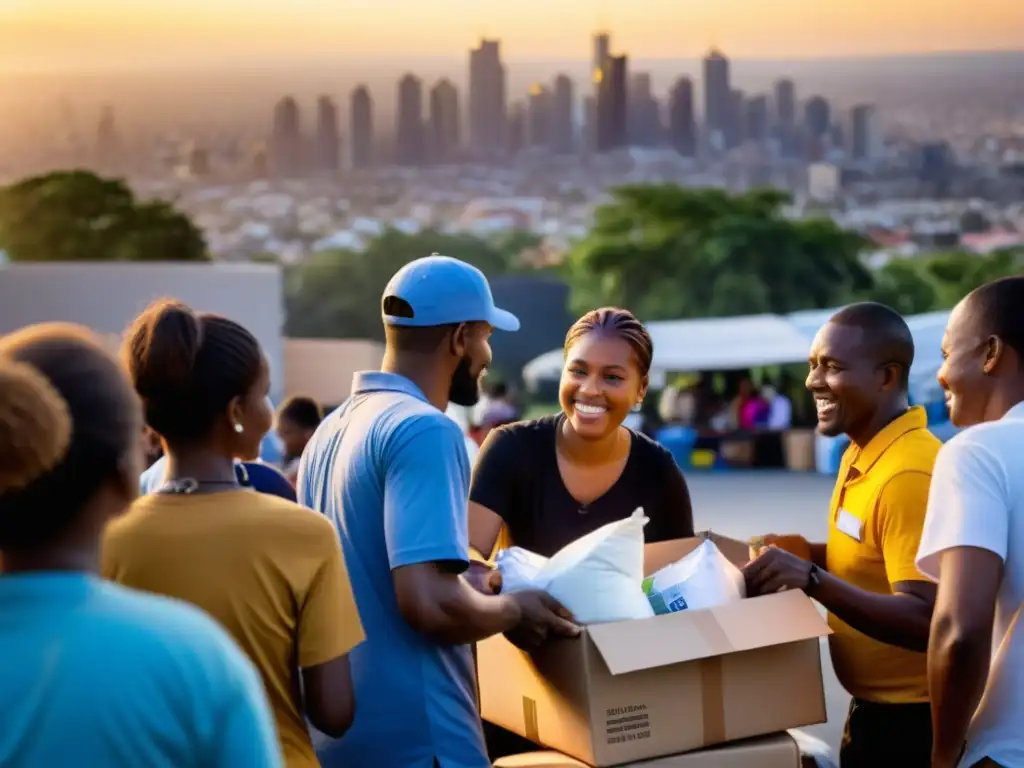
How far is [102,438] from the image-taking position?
1562 millimetres

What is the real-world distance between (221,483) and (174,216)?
51.9m

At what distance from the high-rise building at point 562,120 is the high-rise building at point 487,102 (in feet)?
9.21

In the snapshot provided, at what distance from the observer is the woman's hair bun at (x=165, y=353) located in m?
2.36

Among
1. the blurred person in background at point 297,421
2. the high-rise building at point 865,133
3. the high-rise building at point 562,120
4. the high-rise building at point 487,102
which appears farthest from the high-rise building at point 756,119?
the blurred person in background at point 297,421

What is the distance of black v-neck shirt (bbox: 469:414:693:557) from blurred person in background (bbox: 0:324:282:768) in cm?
197

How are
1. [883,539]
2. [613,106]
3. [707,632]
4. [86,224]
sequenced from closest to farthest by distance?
1. [707,632]
2. [883,539]
3. [86,224]
4. [613,106]

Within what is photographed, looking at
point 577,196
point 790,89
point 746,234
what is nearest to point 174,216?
point 746,234

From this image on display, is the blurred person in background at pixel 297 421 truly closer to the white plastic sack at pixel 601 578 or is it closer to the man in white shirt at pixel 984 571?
the white plastic sack at pixel 601 578

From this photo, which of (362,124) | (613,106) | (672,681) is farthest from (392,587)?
(362,124)

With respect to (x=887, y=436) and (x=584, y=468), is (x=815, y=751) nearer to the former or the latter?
(x=887, y=436)

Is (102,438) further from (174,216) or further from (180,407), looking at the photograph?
(174,216)

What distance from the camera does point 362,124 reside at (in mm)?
81750

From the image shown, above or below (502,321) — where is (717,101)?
above

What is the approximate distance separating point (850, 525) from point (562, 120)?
251 feet
